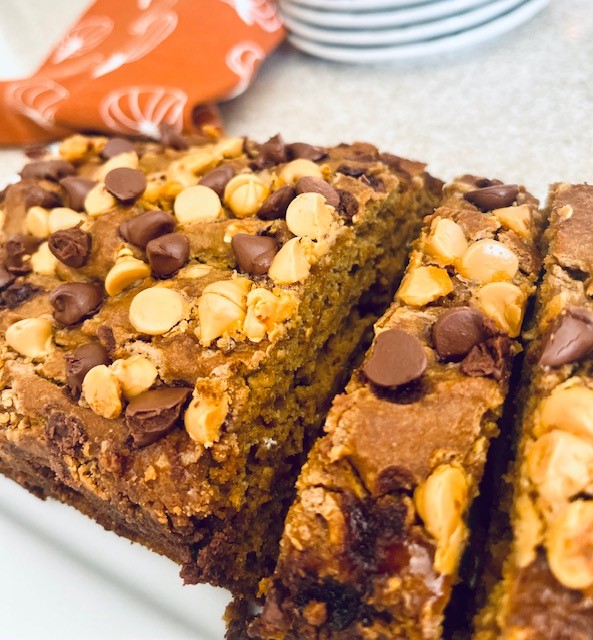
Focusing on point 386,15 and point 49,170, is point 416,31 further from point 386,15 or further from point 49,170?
point 49,170

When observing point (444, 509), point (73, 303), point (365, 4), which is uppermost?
point (365, 4)

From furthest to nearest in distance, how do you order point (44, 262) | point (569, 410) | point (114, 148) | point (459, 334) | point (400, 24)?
point (400, 24), point (114, 148), point (44, 262), point (459, 334), point (569, 410)

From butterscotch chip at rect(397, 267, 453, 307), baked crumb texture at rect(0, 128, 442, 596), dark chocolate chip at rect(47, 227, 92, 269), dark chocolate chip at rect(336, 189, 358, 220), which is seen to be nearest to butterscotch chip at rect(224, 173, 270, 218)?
baked crumb texture at rect(0, 128, 442, 596)

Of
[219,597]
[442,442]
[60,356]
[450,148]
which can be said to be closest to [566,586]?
[442,442]

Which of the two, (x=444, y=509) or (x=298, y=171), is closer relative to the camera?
(x=444, y=509)

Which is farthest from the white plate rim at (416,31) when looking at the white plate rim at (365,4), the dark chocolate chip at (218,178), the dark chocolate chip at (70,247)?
the dark chocolate chip at (70,247)

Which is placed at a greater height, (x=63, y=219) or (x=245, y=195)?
(x=245, y=195)

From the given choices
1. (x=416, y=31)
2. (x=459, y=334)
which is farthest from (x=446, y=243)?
(x=416, y=31)
